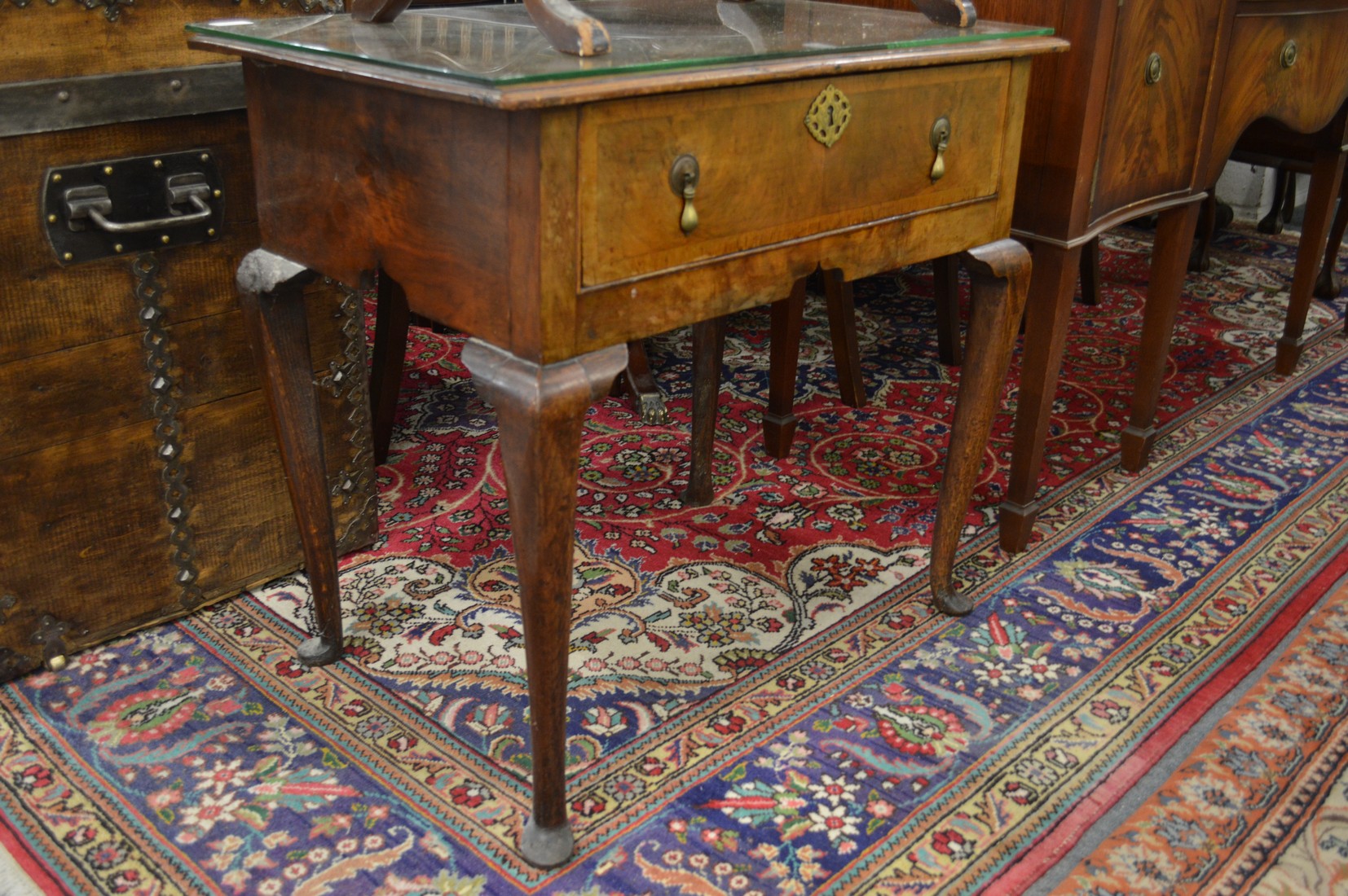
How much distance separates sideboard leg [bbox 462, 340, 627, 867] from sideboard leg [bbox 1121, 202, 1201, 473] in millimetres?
1488

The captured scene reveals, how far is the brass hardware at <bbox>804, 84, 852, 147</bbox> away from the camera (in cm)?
131

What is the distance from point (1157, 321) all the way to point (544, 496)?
5.30ft

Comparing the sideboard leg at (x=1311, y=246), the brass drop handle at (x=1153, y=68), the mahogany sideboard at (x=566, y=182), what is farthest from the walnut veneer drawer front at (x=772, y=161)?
the sideboard leg at (x=1311, y=246)

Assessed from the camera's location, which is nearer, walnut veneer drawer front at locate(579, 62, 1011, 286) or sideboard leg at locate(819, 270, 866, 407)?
walnut veneer drawer front at locate(579, 62, 1011, 286)

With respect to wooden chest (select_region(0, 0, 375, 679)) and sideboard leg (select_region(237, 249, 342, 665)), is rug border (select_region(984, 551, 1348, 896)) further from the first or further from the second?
wooden chest (select_region(0, 0, 375, 679))

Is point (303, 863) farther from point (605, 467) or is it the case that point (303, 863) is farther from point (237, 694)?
point (605, 467)

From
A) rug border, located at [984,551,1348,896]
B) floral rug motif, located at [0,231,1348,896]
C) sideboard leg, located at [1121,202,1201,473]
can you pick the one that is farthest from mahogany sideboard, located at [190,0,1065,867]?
sideboard leg, located at [1121,202,1201,473]

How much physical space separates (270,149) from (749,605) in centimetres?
100

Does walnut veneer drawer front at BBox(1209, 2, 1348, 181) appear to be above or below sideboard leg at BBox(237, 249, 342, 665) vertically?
above

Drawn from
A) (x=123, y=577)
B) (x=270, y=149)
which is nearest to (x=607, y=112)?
(x=270, y=149)

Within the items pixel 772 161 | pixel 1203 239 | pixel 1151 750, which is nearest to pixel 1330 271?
pixel 1203 239

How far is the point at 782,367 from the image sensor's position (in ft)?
7.70

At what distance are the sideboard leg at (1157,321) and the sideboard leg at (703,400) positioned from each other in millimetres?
884

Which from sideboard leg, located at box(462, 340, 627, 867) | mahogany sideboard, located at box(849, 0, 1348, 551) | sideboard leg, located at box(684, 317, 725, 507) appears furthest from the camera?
sideboard leg, located at box(684, 317, 725, 507)
